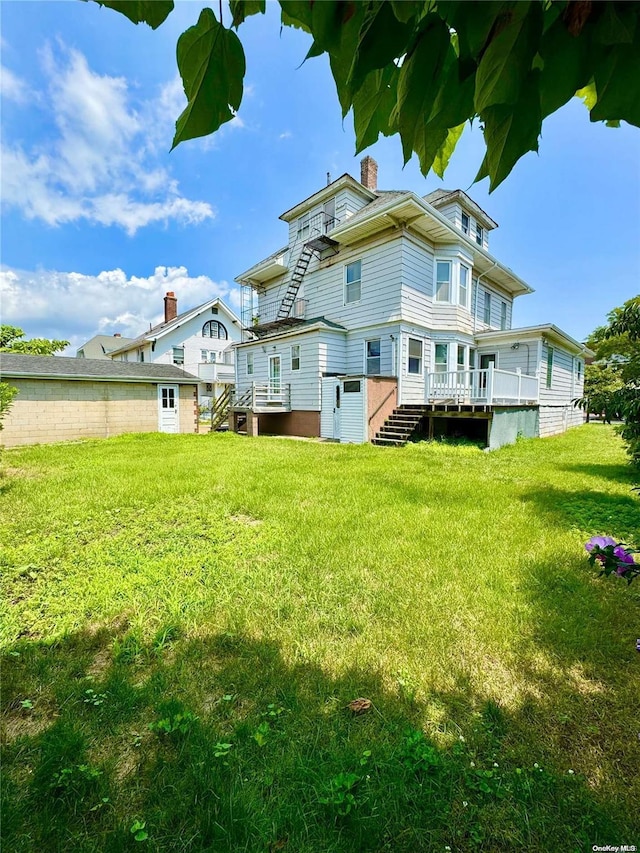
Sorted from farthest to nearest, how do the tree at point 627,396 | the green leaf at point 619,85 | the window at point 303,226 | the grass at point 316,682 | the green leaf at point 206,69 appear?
the window at point 303,226, the tree at point 627,396, the grass at point 316,682, the green leaf at point 206,69, the green leaf at point 619,85

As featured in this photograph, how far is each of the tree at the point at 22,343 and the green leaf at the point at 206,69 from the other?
1342 inches

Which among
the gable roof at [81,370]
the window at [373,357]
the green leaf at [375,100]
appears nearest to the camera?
the green leaf at [375,100]

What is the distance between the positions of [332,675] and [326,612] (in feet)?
1.97

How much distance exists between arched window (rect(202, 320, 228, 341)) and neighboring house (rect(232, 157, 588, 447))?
13.8 metres

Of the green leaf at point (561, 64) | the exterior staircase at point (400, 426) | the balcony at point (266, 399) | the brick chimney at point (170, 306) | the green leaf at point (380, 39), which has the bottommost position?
the exterior staircase at point (400, 426)

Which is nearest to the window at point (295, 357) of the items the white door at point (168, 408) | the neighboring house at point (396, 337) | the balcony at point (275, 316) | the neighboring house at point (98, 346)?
the neighboring house at point (396, 337)

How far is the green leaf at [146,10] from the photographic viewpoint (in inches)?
27.3

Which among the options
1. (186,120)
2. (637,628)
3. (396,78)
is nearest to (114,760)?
(186,120)

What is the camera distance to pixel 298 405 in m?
14.9

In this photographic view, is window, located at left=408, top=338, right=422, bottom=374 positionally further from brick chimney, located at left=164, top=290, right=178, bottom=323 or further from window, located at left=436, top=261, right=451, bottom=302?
brick chimney, located at left=164, top=290, right=178, bottom=323

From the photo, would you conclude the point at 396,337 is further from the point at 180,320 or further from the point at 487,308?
the point at 180,320

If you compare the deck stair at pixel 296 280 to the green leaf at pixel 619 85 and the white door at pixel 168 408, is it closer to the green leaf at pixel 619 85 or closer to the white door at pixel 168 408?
the white door at pixel 168 408

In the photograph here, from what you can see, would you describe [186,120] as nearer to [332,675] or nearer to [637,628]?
[332,675]

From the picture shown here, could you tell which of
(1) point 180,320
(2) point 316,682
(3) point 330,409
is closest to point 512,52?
(2) point 316,682
